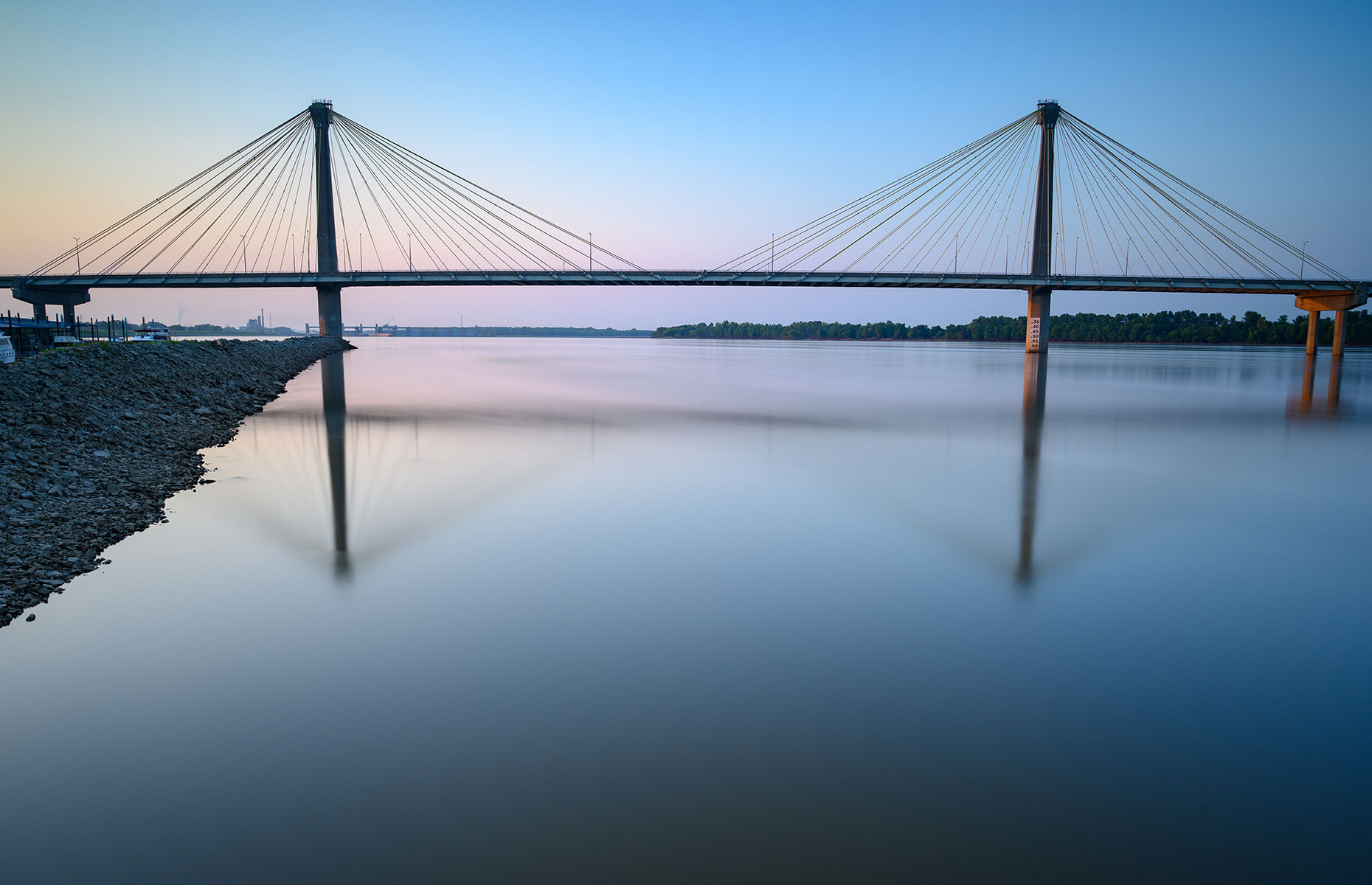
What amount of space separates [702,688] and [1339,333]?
264ft

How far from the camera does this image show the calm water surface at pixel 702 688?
2.96 m

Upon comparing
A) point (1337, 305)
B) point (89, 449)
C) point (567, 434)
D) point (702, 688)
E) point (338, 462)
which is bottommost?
point (702, 688)

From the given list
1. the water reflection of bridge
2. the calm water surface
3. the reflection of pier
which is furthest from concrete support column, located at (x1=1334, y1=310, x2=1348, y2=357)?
the calm water surface

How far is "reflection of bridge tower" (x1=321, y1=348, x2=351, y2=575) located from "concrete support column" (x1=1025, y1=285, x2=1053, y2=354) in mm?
49193

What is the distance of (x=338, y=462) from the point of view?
40.2 ft

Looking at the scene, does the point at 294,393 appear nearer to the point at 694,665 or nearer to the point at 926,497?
the point at 926,497

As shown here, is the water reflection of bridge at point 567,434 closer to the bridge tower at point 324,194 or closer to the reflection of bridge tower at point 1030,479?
the reflection of bridge tower at point 1030,479

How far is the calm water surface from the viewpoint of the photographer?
2957mm

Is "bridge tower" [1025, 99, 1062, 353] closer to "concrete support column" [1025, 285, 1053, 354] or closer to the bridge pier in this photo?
"concrete support column" [1025, 285, 1053, 354]

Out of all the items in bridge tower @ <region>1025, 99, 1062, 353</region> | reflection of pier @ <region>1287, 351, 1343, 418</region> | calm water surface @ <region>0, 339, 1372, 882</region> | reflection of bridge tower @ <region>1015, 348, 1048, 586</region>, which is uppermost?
bridge tower @ <region>1025, 99, 1062, 353</region>

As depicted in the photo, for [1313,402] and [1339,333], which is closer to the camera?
[1313,402]

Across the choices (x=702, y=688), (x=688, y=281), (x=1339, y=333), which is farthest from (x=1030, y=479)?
(x=1339, y=333)

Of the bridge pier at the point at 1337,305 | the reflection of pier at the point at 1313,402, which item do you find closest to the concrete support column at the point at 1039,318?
the reflection of pier at the point at 1313,402

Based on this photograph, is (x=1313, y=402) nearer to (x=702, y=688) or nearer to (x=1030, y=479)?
(x=1030, y=479)
